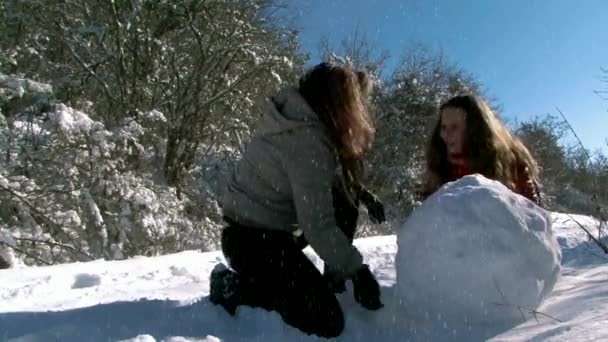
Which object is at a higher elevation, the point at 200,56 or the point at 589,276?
the point at 200,56

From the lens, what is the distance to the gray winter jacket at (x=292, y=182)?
2.40 meters

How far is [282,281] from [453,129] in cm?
151

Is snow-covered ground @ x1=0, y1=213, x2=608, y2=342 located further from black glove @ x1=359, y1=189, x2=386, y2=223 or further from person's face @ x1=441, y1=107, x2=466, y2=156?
person's face @ x1=441, y1=107, x2=466, y2=156

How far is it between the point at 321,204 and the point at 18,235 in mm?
5538

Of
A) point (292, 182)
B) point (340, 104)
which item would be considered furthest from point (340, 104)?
point (292, 182)

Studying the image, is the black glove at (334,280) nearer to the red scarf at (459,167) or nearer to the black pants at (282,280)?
the black pants at (282,280)

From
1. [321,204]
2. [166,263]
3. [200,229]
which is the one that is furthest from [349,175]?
[200,229]

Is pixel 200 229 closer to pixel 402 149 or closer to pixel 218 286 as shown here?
pixel 218 286

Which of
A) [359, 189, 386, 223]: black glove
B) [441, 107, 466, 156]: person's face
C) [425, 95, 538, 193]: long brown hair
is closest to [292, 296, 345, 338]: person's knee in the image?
[359, 189, 386, 223]: black glove

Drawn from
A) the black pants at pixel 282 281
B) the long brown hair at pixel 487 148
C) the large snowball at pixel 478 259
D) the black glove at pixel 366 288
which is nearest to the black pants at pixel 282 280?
the black pants at pixel 282 281

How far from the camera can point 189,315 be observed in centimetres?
256

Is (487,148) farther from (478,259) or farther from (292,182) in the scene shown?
(292,182)

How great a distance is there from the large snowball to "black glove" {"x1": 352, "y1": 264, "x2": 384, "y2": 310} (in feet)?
0.44

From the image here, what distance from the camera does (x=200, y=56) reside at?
10508 millimetres
